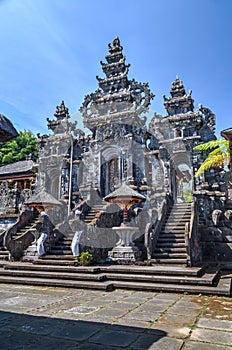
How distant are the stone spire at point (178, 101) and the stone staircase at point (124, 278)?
1353 centimetres

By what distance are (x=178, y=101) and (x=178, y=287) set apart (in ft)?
50.2

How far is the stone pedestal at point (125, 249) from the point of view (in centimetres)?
1106

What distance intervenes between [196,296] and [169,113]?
15423 millimetres

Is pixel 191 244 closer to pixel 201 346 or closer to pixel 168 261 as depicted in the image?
pixel 168 261

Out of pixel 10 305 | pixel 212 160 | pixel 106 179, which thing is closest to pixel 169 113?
pixel 106 179

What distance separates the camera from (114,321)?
4.82 metres

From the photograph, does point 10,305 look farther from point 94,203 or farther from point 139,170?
point 139,170

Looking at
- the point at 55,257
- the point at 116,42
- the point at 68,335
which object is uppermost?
the point at 116,42

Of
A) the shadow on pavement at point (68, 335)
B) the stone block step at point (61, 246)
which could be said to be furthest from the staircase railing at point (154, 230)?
the shadow on pavement at point (68, 335)

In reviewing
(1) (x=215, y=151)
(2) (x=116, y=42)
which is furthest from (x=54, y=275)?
(2) (x=116, y=42)

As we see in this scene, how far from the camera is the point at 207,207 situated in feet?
51.9

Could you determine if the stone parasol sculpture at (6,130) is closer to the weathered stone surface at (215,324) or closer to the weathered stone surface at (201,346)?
the weathered stone surface at (201,346)

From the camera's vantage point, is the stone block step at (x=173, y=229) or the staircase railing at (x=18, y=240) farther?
the stone block step at (x=173, y=229)

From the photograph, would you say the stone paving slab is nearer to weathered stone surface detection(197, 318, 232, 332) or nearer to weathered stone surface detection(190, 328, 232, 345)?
weathered stone surface detection(197, 318, 232, 332)
